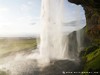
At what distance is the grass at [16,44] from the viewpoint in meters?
16.9

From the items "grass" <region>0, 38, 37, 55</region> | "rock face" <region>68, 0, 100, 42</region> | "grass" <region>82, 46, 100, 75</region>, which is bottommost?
"grass" <region>82, 46, 100, 75</region>

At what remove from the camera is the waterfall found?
18.3 m

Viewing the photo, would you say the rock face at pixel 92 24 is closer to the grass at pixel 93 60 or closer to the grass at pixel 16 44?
the grass at pixel 93 60

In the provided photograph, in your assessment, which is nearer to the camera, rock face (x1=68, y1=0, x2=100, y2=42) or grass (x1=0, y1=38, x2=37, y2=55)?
rock face (x1=68, y1=0, x2=100, y2=42)

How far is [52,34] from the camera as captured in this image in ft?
64.5

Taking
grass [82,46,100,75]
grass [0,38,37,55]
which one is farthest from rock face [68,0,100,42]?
grass [0,38,37,55]

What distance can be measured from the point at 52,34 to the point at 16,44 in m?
3.84

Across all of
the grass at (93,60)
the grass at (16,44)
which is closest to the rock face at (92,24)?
the grass at (93,60)

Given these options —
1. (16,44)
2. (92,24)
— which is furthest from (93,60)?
(16,44)

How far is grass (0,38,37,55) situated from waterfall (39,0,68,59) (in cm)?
128

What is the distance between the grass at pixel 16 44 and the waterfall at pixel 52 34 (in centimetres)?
128

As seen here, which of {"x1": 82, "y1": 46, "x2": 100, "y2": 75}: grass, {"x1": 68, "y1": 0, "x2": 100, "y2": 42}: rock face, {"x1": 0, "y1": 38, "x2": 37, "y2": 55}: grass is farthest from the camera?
{"x1": 0, "y1": 38, "x2": 37, "y2": 55}: grass

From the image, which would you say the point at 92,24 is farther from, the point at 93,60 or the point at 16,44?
the point at 16,44

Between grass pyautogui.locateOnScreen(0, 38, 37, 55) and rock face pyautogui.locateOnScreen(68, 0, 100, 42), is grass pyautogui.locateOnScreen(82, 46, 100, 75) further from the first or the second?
grass pyautogui.locateOnScreen(0, 38, 37, 55)
